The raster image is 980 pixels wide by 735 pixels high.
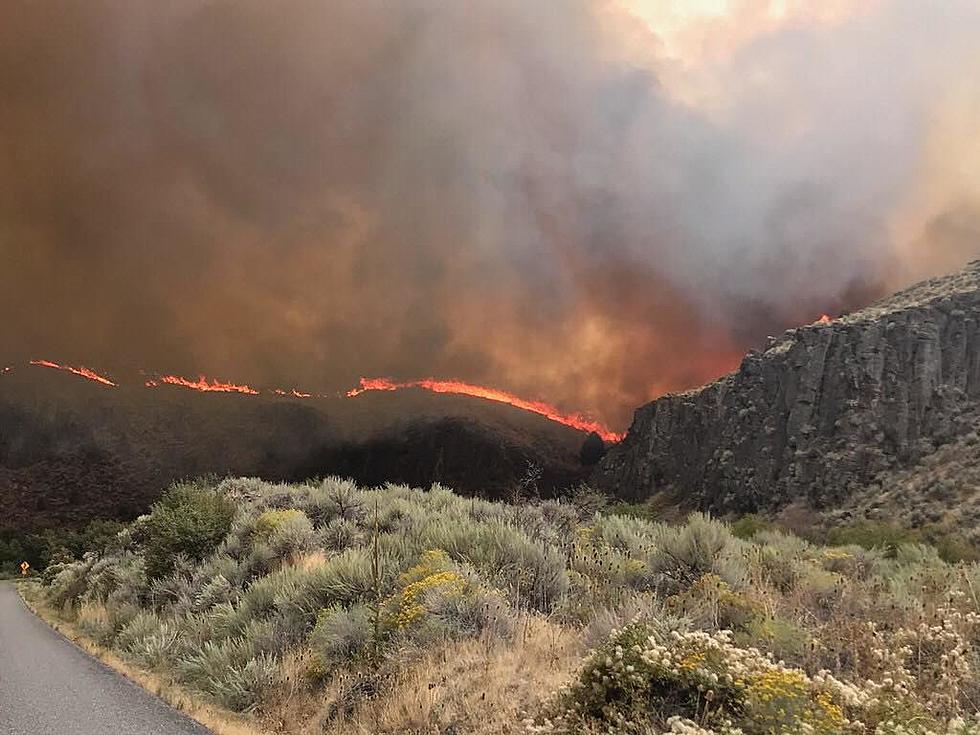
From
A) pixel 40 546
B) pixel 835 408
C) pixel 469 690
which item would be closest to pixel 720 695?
pixel 469 690

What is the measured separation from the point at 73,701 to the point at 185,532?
953 centimetres

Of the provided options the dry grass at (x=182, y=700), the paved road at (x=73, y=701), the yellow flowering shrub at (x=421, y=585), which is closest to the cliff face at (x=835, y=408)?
the yellow flowering shrub at (x=421, y=585)

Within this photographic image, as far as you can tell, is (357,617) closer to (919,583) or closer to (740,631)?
(740,631)

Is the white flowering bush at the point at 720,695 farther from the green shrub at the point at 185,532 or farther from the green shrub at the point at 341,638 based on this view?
the green shrub at the point at 185,532

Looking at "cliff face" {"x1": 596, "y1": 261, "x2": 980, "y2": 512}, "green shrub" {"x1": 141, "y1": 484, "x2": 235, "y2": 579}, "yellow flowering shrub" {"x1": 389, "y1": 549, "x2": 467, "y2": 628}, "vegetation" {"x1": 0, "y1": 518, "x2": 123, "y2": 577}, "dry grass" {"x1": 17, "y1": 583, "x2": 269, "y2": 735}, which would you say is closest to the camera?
"dry grass" {"x1": 17, "y1": 583, "x2": 269, "y2": 735}

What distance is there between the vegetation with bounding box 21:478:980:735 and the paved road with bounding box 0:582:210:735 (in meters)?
0.92

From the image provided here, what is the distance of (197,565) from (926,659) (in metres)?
17.3

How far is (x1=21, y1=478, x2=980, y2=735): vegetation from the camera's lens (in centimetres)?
542

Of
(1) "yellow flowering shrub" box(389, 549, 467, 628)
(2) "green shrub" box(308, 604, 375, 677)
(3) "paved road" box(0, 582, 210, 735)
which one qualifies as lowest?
(3) "paved road" box(0, 582, 210, 735)

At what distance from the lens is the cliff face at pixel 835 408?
7406cm

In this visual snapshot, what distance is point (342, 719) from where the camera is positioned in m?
7.72

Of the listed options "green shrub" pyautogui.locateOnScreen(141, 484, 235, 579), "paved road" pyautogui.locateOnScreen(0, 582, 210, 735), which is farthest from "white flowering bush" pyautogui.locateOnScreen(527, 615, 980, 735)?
"green shrub" pyautogui.locateOnScreen(141, 484, 235, 579)

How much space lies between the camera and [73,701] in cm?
985

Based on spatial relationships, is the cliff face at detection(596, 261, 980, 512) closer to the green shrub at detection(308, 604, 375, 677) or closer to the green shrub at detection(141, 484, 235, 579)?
the green shrub at detection(141, 484, 235, 579)
